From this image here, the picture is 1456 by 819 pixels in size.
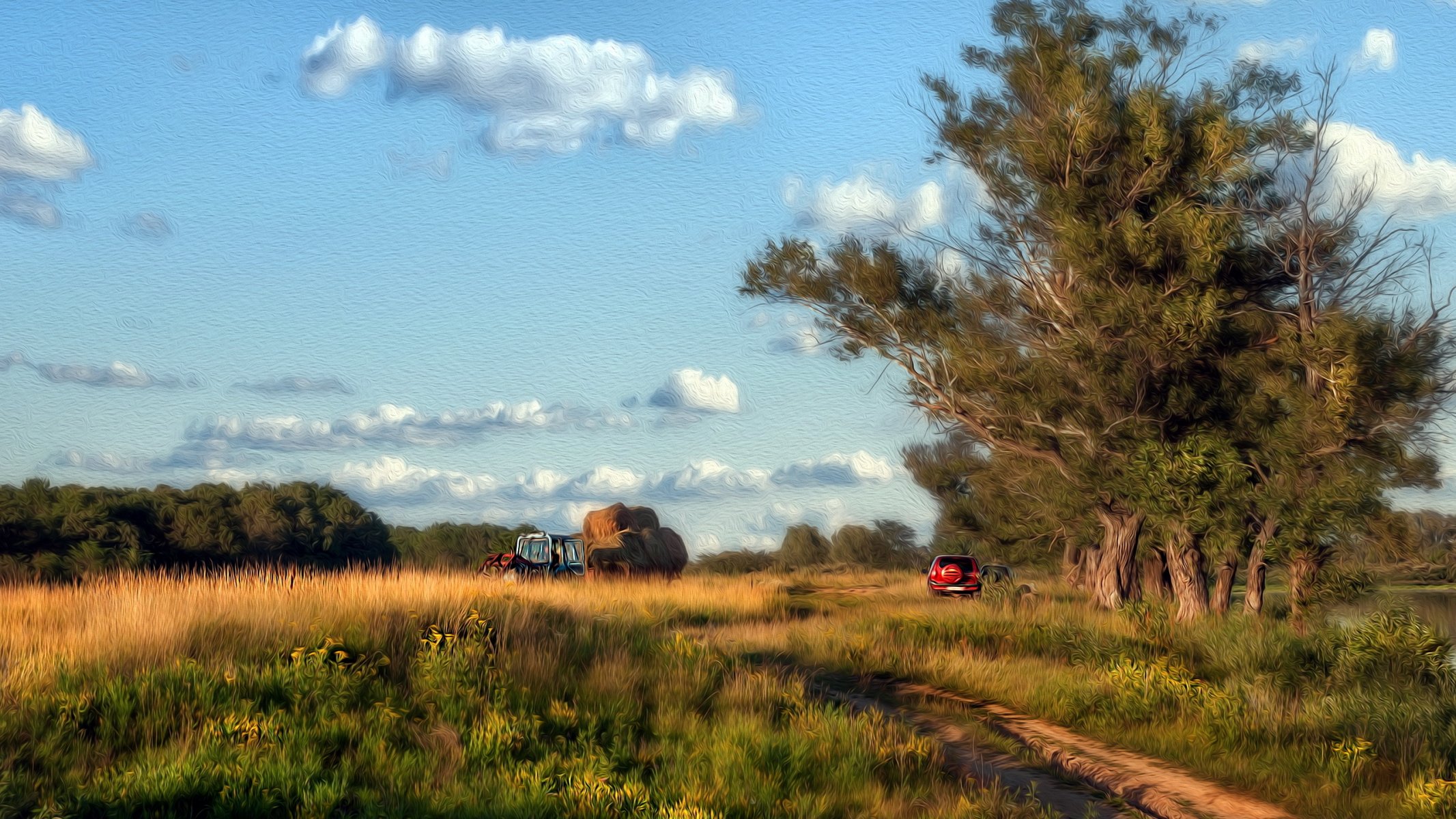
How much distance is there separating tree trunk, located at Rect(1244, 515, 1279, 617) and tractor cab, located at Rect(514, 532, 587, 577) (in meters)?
16.5

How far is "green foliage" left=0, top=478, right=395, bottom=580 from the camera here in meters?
51.4

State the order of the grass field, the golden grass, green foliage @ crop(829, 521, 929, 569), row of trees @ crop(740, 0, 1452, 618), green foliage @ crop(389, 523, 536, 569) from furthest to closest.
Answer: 1. green foliage @ crop(829, 521, 929, 569)
2. green foliage @ crop(389, 523, 536, 569)
3. row of trees @ crop(740, 0, 1452, 618)
4. the golden grass
5. the grass field

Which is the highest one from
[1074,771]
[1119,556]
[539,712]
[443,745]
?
[1119,556]

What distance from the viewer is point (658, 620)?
2214 cm

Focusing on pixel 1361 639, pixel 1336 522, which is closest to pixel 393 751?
pixel 1361 639

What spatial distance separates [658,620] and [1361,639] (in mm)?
11278

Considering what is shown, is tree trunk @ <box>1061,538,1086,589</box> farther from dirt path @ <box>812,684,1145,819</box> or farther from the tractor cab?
dirt path @ <box>812,684,1145,819</box>

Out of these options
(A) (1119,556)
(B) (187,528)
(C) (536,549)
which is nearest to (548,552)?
(C) (536,549)

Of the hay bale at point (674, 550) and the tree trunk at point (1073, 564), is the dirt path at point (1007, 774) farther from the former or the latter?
the tree trunk at point (1073, 564)

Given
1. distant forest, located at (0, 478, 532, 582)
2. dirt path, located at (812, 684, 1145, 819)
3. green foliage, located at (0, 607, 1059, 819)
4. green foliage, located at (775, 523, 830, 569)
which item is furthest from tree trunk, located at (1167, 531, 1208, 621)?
green foliage, located at (775, 523, 830, 569)

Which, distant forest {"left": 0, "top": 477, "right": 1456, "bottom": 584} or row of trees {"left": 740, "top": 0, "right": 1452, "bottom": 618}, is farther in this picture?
distant forest {"left": 0, "top": 477, "right": 1456, "bottom": 584}

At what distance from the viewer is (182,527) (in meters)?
59.4

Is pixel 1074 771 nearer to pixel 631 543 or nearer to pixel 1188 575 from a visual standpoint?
pixel 1188 575

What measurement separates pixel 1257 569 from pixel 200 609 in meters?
23.4
